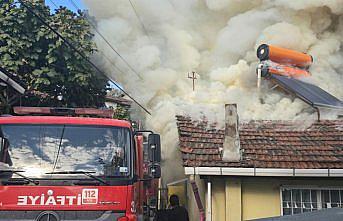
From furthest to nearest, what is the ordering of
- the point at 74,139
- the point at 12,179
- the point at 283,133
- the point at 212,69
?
1. the point at 212,69
2. the point at 283,133
3. the point at 74,139
4. the point at 12,179

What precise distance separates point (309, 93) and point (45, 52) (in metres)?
7.28

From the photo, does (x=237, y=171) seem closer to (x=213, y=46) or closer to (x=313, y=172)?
(x=313, y=172)

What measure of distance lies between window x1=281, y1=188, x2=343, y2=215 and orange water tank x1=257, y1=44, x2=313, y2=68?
366 cm

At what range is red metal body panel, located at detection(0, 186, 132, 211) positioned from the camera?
5.06 metres

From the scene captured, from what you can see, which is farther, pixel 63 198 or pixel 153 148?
pixel 153 148

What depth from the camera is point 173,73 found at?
10.8 metres

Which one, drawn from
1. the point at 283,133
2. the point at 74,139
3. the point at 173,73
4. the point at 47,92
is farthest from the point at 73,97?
the point at 74,139

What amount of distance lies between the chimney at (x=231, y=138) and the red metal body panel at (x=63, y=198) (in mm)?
2993

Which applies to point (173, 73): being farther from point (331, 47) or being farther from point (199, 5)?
point (331, 47)

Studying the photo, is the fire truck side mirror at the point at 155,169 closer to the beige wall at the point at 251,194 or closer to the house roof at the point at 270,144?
the house roof at the point at 270,144

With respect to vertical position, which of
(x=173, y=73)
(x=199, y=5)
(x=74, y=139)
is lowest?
(x=74, y=139)

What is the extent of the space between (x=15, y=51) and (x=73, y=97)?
2.37 metres

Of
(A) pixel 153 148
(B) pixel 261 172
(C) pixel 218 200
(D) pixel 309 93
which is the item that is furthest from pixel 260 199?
(D) pixel 309 93

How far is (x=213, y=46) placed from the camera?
11.6 m
